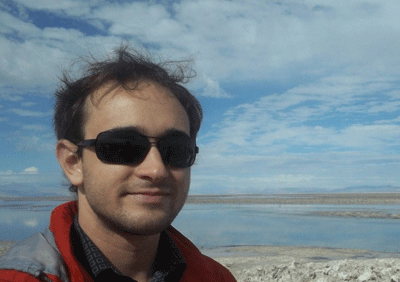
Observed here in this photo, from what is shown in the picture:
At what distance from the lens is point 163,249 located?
2.41 meters

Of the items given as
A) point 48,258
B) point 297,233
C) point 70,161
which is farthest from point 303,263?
point 297,233

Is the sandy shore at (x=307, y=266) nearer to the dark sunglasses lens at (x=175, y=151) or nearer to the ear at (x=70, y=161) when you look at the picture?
the dark sunglasses lens at (x=175, y=151)

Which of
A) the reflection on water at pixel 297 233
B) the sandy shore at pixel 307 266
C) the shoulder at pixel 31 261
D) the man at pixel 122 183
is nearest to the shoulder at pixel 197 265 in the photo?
the man at pixel 122 183

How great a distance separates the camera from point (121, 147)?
2061 mm

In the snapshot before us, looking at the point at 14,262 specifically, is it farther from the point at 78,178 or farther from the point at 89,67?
the point at 89,67

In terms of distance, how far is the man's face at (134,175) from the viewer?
2.02 metres

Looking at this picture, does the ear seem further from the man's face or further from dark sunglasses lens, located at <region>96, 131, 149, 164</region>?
dark sunglasses lens, located at <region>96, 131, 149, 164</region>

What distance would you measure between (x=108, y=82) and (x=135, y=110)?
A: 1.07ft

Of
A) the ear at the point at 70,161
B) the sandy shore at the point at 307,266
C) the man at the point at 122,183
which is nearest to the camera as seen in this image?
the man at the point at 122,183

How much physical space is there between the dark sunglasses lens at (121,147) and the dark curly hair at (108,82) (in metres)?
0.23

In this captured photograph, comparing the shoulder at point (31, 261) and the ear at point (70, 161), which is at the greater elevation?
the ear at point (70, 161)

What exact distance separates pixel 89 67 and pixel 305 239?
46.8 feet

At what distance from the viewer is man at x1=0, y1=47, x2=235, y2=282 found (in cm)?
201

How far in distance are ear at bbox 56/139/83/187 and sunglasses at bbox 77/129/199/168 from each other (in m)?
0.09
